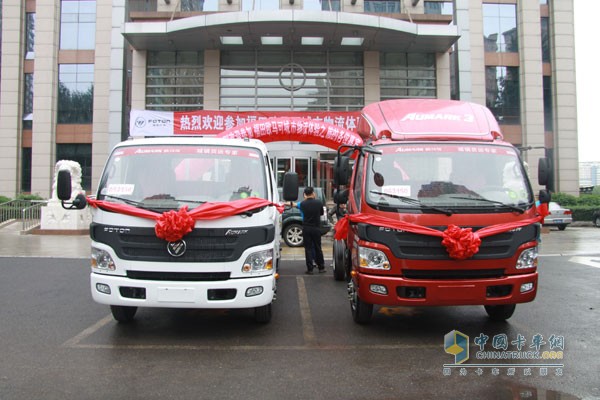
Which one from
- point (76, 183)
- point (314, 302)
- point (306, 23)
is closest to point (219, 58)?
point (306, 23)

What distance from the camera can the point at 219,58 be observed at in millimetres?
22625

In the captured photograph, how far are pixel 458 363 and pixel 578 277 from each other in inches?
239

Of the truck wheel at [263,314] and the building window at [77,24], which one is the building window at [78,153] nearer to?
the building window at [77,24]

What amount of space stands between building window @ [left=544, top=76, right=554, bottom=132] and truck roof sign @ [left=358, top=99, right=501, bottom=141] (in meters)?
26.9

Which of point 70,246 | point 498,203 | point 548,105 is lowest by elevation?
point 70,246

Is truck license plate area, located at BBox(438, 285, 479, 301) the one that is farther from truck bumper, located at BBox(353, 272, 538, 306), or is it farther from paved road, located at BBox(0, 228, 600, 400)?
paved road, located at BBox(0, 228, 600, 400)

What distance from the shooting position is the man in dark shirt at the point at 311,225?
9445 mm

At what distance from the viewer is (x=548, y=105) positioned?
29.4 m

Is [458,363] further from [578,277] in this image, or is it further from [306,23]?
[306,23]

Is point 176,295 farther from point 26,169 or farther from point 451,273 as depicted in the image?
point 26,169

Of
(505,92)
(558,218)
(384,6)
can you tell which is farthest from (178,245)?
(505,92)

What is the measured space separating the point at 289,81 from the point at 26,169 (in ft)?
62.6

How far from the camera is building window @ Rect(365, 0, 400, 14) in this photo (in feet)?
82.0

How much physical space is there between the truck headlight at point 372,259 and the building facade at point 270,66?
16.1 metres
